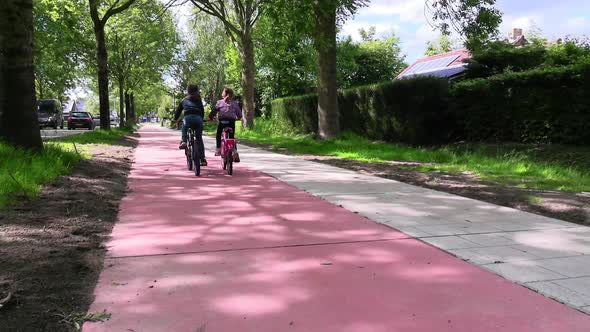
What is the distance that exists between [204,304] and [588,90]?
11.7 meters

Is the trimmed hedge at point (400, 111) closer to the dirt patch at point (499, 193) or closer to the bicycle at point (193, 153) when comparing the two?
the dirt patch at point (499, 193)

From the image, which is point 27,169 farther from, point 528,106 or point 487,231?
point 528,106

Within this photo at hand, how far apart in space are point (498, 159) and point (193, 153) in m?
7.40

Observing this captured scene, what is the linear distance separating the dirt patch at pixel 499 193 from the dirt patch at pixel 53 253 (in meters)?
4.95

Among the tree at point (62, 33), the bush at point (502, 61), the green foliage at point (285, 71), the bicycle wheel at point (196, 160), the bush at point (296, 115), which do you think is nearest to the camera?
the bicycle wheel at point (196, 160)

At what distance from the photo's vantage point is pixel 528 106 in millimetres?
13602

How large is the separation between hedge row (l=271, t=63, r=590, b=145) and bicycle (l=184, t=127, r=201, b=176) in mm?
8611

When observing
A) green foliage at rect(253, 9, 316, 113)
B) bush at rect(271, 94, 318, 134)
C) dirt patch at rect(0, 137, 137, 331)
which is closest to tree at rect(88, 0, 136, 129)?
bush at rect(271, 94, 318, 134)

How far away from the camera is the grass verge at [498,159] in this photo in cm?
919

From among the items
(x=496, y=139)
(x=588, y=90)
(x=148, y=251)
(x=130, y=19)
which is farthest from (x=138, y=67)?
(x=148, y=251)

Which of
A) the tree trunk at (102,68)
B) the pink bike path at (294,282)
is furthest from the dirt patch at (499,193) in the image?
the tree trunk at (102,68)

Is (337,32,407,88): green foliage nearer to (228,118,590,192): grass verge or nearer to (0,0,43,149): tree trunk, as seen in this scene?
(228,118,590,192): grass verge

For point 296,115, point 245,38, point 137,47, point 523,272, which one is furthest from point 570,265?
point 137,47

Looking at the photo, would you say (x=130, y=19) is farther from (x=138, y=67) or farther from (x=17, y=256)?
(x=17, y=256)
